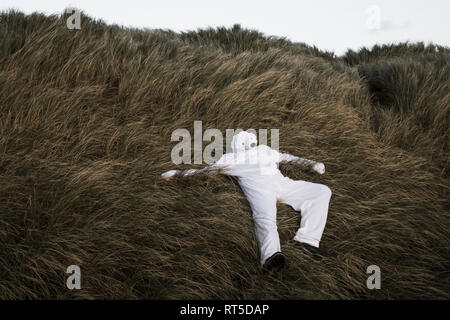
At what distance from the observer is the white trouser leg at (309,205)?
10.5 ft

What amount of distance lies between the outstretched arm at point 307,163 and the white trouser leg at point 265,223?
1.98ft

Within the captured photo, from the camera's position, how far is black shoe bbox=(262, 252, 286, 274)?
282 centimetres

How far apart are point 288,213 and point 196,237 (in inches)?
39.5

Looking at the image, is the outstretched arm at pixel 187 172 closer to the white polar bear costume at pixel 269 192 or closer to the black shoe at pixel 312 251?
the white polar bear costume at pixel 269 192

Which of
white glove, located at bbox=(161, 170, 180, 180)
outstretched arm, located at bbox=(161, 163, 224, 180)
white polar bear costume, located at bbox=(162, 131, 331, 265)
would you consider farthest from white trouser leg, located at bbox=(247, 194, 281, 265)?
white glove, located at bbox=(161, 170, 180, 180)

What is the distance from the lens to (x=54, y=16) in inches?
217

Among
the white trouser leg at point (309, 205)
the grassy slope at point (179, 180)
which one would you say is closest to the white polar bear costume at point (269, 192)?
the white trouser leg at point (309, 205)

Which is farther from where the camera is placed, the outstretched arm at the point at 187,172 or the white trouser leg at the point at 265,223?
the outstretched arm at the point at 187,172

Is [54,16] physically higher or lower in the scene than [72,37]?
higher

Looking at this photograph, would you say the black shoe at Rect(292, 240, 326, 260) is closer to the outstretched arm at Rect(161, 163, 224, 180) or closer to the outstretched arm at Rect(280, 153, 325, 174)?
the outstretched arm at Rect(280, 153, 325, 174)

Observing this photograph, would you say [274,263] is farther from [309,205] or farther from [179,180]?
[179,180]
